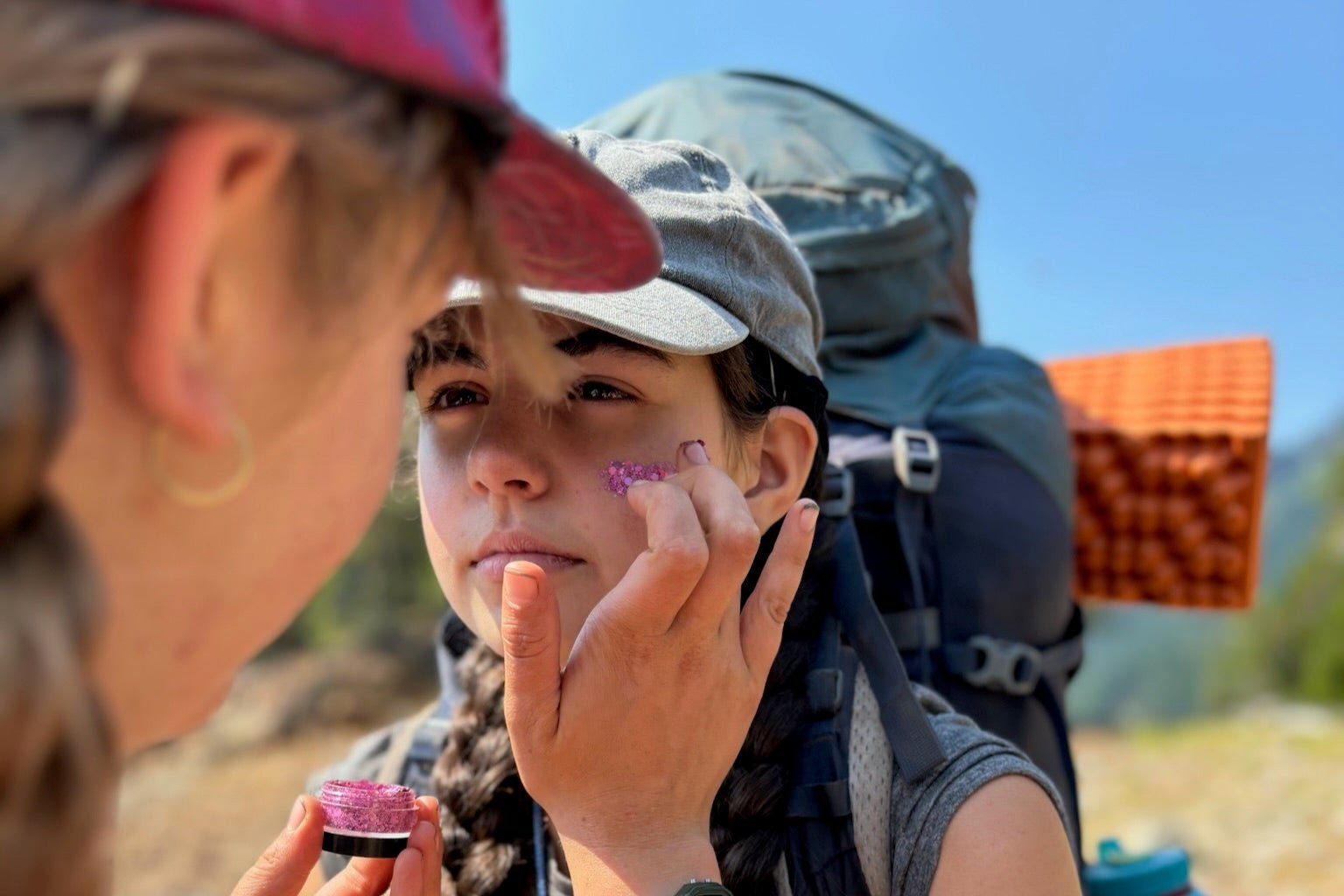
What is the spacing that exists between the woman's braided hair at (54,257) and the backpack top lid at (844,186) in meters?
2.24

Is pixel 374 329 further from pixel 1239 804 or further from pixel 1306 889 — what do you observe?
pixel 1239 804

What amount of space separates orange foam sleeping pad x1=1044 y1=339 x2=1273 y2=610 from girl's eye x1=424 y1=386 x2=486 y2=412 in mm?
1701

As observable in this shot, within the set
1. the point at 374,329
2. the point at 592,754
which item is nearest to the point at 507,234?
the point at 374,329

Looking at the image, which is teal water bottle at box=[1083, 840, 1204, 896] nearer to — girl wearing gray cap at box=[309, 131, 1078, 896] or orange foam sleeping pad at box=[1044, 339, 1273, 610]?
orange foam sleeping pad at box=[1044, 339, 1273, 610]

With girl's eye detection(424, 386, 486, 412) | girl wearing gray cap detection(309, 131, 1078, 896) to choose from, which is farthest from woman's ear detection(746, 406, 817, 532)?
girl's eye detection(424, 386, 486, 412)

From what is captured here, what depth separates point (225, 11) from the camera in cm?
80

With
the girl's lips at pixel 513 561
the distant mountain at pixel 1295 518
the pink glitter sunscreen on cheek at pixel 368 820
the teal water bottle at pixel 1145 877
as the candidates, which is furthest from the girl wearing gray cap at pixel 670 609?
the distant mountain at pixel 1295 518

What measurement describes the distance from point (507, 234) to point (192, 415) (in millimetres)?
592

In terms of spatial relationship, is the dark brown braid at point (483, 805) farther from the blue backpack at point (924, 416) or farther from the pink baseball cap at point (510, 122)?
the pink baseball cap at point (510, 122)

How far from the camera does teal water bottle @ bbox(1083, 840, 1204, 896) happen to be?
2771 mm

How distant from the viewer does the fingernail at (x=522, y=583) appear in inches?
61.5

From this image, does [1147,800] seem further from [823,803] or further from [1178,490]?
[823,803]

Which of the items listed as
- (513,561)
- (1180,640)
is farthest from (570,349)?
(1180,640)

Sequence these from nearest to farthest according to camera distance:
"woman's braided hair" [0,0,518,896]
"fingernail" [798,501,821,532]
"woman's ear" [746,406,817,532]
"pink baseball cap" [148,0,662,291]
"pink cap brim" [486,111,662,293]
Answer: "woman's braided hair" [0,0,518,896], "pink baseball cap" [148,0,662,291], "pink cap brim" [486,111,662,293], "fingernail" [798,501,821,532], "woman's ear" [746,406,817,532]
